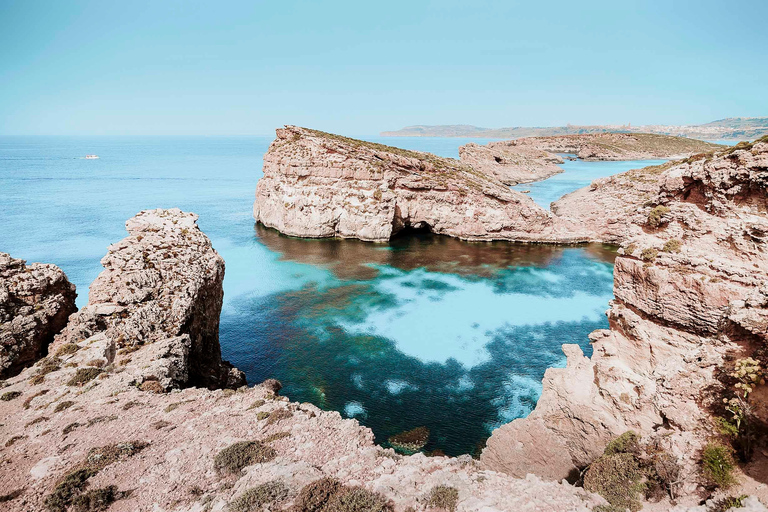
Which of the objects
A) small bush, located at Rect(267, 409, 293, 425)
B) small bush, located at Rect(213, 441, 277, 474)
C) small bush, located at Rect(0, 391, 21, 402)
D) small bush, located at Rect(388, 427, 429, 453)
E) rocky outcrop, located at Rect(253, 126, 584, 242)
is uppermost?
rocky outcrop, located at Rect(253, 126, 584, 242)

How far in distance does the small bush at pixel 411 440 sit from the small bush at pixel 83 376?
13.6m

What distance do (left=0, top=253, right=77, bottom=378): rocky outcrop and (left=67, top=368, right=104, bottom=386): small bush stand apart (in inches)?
105

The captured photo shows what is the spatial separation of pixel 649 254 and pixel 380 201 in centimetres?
4339

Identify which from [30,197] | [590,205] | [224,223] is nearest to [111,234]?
[224,223]

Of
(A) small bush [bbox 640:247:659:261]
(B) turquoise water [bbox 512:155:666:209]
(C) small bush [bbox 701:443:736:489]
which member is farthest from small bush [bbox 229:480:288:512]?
(B) turquoise water [bbox 512:155:666:209]

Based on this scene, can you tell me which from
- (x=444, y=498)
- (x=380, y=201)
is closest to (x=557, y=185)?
(x=380, y=201)

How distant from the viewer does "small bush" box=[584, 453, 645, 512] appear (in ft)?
33.1

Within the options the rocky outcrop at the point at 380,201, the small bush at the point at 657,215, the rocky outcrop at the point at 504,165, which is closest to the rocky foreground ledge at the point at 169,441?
the small bush at the point at 657,215

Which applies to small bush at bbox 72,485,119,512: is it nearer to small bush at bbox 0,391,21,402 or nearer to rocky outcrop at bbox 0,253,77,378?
small bush at bbox 0,391,21,402

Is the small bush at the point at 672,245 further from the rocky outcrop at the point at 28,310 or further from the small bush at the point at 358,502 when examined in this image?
the rocky outcrop at the point at 28,310

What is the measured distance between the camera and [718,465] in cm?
935

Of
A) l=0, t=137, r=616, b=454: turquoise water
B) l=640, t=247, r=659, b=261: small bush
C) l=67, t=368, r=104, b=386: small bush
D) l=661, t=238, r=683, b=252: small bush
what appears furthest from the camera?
l=0, t=137, r=616, b=454: turquoise water

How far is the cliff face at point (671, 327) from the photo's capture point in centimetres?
1052

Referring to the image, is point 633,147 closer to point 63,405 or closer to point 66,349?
point 66,349
